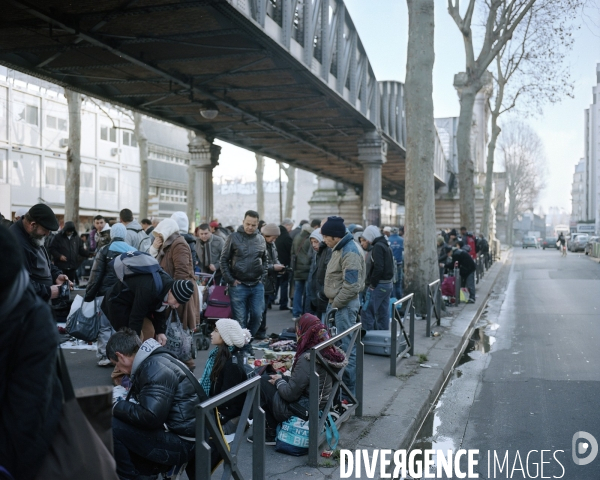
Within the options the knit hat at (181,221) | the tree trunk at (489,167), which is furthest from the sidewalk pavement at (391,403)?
the tree trunk at (489,167)

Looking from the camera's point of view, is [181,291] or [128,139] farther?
[128,139]

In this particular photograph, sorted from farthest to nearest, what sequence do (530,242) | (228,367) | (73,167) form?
(530,242) → (73,167) → (228,367)

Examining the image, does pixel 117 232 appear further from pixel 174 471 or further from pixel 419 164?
pixel 419 164

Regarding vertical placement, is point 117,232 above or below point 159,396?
above

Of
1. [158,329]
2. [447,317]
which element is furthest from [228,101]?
[158,329]

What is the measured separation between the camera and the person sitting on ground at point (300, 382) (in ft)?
15.5

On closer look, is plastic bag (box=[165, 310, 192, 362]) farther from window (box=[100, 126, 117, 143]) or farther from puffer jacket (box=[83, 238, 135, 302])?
window (box=[100, 126, 117, 143])

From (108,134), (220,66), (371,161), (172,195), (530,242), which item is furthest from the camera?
(530,242)

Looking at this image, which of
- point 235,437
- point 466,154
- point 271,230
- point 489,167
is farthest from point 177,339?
point 489,167

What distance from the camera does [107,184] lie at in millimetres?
44969

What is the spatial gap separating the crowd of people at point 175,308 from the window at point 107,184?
116ft

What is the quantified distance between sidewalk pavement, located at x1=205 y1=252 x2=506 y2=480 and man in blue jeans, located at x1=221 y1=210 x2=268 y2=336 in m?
1.76

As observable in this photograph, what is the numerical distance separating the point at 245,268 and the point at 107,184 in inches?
1553

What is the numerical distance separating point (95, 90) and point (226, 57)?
13.5 feet
